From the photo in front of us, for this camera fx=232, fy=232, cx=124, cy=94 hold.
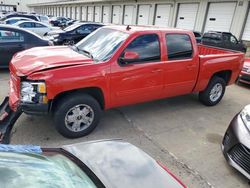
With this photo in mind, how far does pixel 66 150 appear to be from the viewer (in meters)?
1.98

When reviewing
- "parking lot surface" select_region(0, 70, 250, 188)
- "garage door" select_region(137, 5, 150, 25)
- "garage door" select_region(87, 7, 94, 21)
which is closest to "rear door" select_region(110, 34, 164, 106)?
"parking lot surface" select_region(0, 70, 250, 188)

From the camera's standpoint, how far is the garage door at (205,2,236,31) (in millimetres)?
17156

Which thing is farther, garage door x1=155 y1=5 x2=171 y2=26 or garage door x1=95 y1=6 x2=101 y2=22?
garage door x1=95 y1=6 x2=101 y2=22

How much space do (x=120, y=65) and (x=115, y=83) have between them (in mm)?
316

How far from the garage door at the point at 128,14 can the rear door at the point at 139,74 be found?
81.0 ft

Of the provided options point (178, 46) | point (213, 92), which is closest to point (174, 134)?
point (178, 46)

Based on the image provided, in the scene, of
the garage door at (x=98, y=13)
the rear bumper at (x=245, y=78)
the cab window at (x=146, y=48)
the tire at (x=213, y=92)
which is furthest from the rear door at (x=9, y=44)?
the garage door at (x=98, y=13)

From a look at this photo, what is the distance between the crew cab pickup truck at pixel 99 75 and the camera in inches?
134

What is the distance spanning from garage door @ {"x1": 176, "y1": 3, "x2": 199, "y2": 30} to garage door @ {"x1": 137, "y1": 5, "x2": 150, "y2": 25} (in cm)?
469

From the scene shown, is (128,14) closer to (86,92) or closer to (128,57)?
(128,57)

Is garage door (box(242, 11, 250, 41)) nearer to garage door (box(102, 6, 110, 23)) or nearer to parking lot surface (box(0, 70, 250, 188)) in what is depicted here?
parking lot surface (box(0, 70, 250, 188))

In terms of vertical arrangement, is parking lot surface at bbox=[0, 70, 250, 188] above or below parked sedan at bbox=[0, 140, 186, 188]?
below

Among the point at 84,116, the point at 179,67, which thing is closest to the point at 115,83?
the point at 84,116

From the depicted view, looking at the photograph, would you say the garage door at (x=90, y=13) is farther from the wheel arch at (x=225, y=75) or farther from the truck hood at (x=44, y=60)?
the truck hood at (x=44, y=60)
